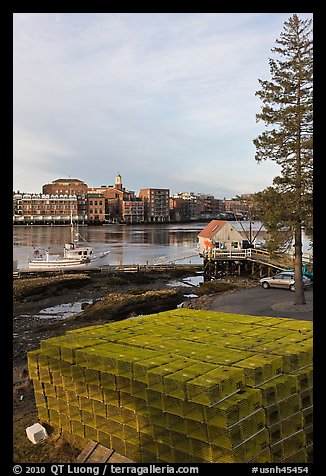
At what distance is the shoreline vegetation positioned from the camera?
396 inches

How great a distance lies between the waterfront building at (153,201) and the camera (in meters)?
192

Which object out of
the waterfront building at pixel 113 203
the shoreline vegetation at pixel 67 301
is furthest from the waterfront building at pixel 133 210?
the shoreline vegetation at pixel 67 301

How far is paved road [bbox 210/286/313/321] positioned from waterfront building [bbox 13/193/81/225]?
466 ft

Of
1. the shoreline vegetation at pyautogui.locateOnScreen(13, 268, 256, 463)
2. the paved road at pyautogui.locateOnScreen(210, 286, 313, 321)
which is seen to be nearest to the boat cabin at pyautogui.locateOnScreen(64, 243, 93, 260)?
the shoreline vegetation at pyautogui.locateOnScreen(13, 268, 256, 463)

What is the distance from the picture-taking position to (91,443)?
30.9 feet

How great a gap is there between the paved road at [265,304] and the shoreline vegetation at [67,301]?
4.58 feet

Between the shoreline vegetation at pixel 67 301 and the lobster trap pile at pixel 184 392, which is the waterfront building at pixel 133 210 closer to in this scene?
the shoreline vegetation at pixel 67 301

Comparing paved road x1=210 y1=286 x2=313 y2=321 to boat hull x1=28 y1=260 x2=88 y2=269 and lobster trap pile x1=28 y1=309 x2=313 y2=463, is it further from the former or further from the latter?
boat hull x1=28 y1=260 x2=88 y2=269

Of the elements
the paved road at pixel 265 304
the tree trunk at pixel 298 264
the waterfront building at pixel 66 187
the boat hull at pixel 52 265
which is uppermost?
the waterfront building at pixel 66 187

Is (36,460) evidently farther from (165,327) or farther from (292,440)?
(292,440)

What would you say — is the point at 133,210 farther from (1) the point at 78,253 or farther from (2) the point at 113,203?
(1) the point at 78,253

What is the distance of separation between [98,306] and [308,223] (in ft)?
52.4
